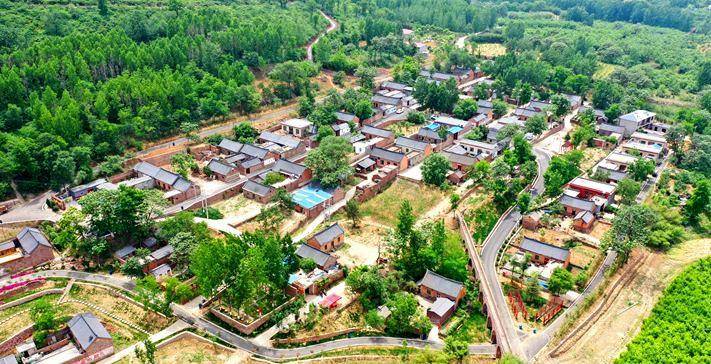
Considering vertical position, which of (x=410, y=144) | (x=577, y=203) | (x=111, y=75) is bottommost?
(x=410, y=144)

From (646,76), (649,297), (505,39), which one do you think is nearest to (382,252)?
(649,297)

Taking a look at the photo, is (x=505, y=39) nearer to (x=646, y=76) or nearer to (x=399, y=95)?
(x=646, y=76)

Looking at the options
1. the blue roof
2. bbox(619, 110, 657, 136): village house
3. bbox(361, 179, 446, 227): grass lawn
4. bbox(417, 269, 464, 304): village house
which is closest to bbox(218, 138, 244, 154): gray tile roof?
the blue roof

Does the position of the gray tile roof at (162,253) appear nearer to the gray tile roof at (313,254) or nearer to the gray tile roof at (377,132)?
the gray tile roof at (313,254)

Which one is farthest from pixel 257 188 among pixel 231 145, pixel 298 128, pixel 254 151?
pixel 298 128

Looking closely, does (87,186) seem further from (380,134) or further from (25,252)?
(380,134)

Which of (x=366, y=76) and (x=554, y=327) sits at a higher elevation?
(x=366, y=76)
